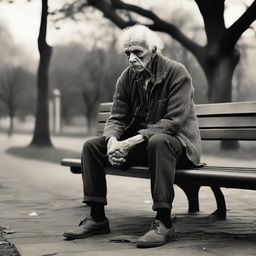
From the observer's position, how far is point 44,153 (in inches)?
658

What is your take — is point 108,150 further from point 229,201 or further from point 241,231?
point 229,201

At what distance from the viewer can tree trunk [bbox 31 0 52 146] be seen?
19281 millimetres

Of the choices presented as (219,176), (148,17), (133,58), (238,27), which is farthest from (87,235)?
(148,17)

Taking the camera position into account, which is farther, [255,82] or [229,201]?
[255,82]

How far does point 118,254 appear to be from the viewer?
3658mm

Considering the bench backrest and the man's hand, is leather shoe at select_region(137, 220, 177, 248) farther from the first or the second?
the bench backrest

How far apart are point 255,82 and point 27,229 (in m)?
36.7

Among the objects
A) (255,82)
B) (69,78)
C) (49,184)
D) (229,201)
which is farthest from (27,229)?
(69,78)

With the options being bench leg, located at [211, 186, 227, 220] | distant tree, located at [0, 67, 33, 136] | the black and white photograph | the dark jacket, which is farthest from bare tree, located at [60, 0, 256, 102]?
distant tree, located at [0, 67, 33, 136]

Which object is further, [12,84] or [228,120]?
[12,84]

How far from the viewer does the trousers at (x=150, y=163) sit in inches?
153

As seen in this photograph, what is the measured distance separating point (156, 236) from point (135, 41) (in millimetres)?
1352

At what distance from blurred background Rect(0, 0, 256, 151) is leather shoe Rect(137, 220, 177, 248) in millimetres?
11468

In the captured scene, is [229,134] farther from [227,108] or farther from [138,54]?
[138,54]
